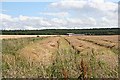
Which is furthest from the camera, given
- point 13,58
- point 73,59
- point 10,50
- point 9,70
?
point 10,50

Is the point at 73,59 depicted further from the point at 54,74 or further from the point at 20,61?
the point at 54,74

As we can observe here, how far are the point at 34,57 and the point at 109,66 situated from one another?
241 inches

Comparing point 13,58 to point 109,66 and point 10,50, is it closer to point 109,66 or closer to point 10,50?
point 10,50

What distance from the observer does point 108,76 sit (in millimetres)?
16062

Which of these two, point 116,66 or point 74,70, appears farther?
point 116,66

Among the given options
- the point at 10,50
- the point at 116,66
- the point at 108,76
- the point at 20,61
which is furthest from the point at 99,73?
the point at 10,50

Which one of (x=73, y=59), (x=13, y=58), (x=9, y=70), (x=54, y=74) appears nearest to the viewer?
(x=54, y=74)

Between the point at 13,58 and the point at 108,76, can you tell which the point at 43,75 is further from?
the point at 13,58

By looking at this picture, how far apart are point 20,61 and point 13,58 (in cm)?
128

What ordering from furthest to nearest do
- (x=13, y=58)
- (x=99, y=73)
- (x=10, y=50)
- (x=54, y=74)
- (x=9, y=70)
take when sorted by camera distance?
(x=10, y=50) → (x=13, y=58) → (x=9, y=70) → (x=99, y=73) → (x=54, y=74)

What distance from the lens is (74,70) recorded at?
17.1m

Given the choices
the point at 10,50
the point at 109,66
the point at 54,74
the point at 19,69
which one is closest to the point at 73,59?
the point at 109,66

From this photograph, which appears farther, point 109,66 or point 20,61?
point 20,61

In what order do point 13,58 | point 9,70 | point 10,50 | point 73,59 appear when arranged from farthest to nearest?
point 10,50
point 13,58
point 73,59
point 9,70
